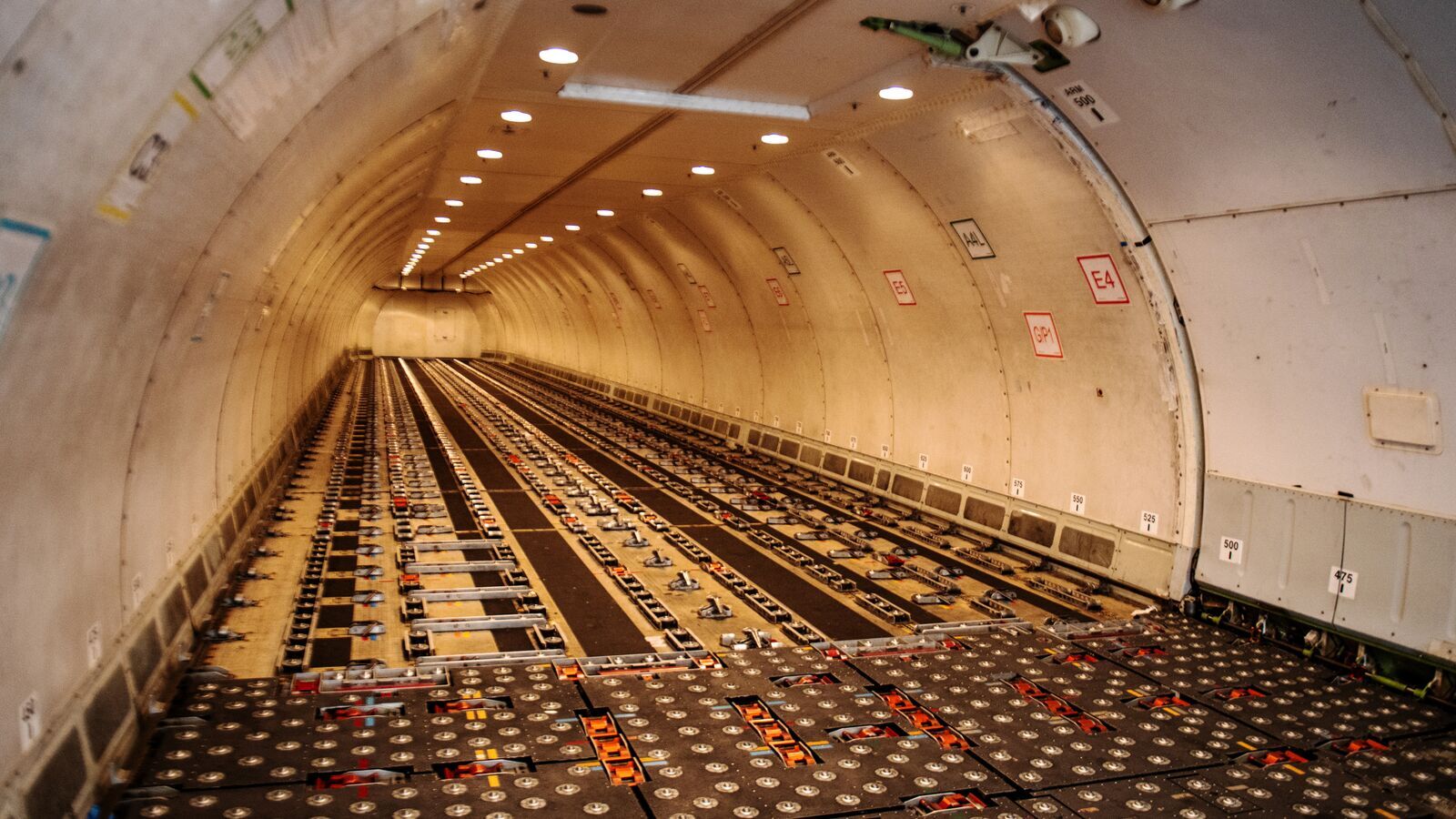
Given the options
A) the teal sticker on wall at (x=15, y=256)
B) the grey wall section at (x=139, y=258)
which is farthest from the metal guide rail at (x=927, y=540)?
the teal sticker on wall at (x=15, y=256)

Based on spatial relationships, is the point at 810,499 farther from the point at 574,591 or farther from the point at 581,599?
the point at 581,599

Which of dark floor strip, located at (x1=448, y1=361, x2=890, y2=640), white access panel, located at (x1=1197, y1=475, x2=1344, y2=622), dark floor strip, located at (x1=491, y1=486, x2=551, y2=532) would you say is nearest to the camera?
white access panel, located at (x1=1197, y1=475, x2=1344, y2=622)

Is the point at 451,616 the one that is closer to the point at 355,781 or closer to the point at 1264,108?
the point at 355,781

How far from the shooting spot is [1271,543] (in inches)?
306

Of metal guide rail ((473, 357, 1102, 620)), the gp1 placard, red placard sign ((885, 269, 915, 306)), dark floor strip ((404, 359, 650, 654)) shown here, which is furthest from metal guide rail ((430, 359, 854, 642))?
red placard sign ((885, 269, 915, 306))

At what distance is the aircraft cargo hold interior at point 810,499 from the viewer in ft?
13.6

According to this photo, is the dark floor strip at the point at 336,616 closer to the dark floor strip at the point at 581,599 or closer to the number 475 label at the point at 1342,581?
the dark floor strip at the point at 581,599

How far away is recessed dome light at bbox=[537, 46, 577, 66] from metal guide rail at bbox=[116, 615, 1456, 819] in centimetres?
433

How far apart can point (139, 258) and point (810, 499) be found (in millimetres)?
10231

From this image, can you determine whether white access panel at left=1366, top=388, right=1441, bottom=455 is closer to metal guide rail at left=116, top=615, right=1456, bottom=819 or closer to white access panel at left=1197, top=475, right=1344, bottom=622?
white access panel at left=1197, top=475, right=1344, bottom=622

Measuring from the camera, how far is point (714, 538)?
437 inches

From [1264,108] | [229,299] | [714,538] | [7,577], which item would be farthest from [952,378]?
[7,577]

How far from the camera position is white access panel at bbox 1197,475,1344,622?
731cm

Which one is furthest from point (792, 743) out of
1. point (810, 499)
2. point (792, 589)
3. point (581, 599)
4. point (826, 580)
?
point (810, 499)
